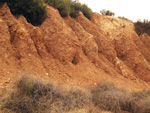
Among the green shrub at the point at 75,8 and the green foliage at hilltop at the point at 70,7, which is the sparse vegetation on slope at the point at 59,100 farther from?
the green shrub at the point at 75,8

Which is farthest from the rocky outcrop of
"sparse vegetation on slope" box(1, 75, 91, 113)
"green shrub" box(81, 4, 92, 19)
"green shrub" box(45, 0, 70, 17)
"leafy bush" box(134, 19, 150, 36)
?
"leafy bush" box(134, 19, 150, 36)

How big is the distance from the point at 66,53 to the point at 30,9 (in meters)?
2.89

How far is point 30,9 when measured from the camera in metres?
8.22

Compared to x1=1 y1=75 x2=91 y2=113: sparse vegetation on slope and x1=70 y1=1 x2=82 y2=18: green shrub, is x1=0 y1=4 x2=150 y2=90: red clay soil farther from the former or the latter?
x1=1 y1=75 x2=91 y2=113: sparse vegetation on slope

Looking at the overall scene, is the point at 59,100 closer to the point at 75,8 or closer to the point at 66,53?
the point at 66,53

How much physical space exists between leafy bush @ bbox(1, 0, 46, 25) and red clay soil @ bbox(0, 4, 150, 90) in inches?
15.0

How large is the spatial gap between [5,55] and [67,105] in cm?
320

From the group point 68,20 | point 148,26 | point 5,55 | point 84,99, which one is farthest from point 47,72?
point 148,26

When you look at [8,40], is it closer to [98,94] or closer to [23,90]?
[23,90]

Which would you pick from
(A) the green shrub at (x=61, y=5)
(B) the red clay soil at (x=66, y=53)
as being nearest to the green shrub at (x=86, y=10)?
(B) the red clay soil at (x=66, y=53)

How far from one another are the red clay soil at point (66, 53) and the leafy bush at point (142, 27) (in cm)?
231

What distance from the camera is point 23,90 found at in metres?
4.61

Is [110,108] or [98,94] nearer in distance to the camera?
[110,108]

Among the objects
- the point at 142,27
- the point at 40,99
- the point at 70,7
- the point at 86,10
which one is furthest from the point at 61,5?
the point at 142,27
